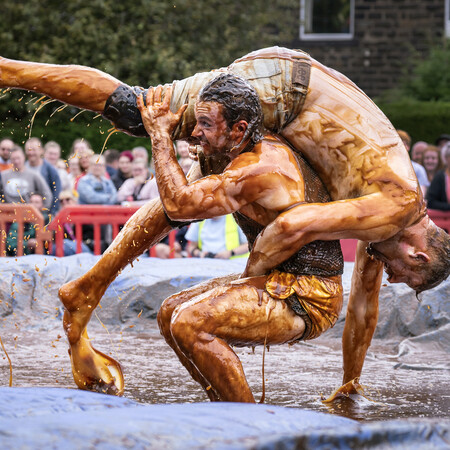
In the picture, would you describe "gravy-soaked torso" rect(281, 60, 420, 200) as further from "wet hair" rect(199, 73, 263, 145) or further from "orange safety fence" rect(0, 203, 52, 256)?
"orange safety fence" rect(0, 203, 52, 256)

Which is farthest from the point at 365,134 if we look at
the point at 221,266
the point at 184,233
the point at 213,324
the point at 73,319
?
the point at 184,233

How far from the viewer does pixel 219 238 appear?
8.66 metres

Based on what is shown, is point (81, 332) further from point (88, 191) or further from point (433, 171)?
point (433, 171)

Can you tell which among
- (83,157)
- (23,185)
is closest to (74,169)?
(83,157)

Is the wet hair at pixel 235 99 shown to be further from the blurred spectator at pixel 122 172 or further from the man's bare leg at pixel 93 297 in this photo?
the blurred spectator at pixel 122 172

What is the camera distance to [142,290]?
7.49 m

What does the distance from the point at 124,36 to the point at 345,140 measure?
13.2 metres

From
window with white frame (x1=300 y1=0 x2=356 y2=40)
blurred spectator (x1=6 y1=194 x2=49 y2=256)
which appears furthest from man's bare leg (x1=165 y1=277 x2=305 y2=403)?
window with white frame (x1=300 y1=0 x2=356 y2=40)

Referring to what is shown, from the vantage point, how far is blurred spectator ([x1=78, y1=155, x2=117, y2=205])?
9297 millimetres

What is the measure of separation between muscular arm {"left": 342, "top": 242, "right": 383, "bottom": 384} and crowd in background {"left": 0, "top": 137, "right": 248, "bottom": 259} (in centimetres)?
388

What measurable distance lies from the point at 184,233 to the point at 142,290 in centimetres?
175

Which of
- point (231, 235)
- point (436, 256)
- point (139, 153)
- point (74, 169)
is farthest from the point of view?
point (74, 169)

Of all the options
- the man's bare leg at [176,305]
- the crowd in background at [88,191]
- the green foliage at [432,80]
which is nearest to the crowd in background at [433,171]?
the crowd in background at [88,191]

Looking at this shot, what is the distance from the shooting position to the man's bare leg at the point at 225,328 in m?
3.69
